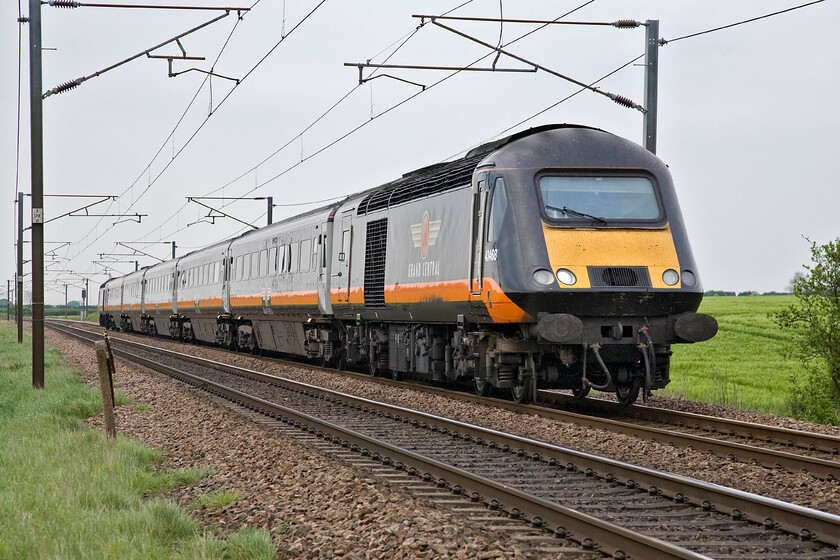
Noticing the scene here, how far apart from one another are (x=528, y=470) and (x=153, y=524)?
343 cm

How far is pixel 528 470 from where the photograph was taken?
8273 millimetres

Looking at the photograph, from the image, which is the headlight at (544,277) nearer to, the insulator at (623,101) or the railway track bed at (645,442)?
the railway track bed at (645,442)

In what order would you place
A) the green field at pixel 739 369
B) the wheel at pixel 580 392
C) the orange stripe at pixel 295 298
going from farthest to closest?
the orange stripe at pixel 295 298 → the green field at pixel 739 369 → the wheel at pixel 580 392

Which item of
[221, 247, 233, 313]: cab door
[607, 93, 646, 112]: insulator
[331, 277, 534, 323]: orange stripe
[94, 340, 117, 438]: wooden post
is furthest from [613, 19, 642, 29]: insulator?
[221, 247, 233, 313]: cab door

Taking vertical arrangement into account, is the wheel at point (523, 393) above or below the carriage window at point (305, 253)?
below

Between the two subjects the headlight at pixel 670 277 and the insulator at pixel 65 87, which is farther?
the insulator at pixel 65 87

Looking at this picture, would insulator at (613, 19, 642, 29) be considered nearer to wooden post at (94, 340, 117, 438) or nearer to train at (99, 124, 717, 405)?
train at (99, 124, 717, 405)

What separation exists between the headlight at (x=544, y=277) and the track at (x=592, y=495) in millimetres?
2134

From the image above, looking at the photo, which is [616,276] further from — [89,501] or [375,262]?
[89,501]

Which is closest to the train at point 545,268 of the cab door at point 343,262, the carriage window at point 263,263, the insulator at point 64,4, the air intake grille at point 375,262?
the air intake grille at point 375,262

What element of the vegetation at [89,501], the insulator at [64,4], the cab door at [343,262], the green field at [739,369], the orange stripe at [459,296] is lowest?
the green field at [739,369]

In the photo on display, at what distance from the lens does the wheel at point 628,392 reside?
12.4 metres

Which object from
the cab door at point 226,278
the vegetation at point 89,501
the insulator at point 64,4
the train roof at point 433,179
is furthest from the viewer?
the cab door at point 226,278

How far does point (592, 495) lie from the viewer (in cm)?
716
